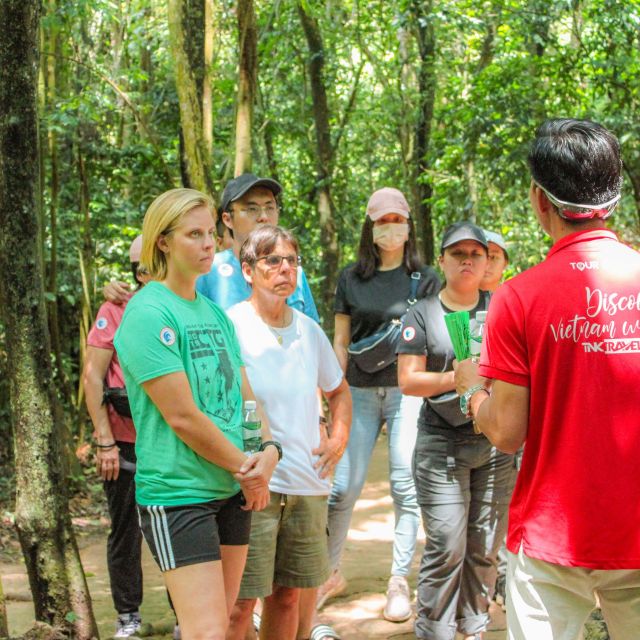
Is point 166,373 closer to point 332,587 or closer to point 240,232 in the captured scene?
point 240,232

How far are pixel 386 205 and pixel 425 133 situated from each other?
32.1 feet

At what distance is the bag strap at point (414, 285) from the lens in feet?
17.7

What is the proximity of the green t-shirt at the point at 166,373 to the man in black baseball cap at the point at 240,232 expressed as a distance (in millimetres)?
1034

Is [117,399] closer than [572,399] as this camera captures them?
No

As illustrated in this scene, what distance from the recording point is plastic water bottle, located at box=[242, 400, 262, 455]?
3.46 meters

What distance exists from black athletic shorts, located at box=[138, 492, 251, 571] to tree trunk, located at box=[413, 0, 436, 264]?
10761 mm

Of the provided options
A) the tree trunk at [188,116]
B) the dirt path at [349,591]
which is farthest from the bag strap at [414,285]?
the tree trunk at [188,116]

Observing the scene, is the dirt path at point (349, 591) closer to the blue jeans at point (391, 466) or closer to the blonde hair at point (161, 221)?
the blue jeans at point (391, 466)

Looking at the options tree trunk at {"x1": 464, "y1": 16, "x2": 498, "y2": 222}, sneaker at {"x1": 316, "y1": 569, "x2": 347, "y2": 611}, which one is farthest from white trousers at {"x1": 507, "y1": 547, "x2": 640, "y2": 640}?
tree trunk at {"x1": 464, "y1": 16, "x2": 498, "y2": 222}

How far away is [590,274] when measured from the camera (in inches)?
97.8

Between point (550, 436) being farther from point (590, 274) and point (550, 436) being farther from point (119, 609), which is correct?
point (119, 609)

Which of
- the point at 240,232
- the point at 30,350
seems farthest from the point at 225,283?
the point at 30,350

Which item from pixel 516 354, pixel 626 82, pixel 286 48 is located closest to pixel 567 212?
pixel 516 354

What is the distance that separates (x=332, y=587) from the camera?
564cm
